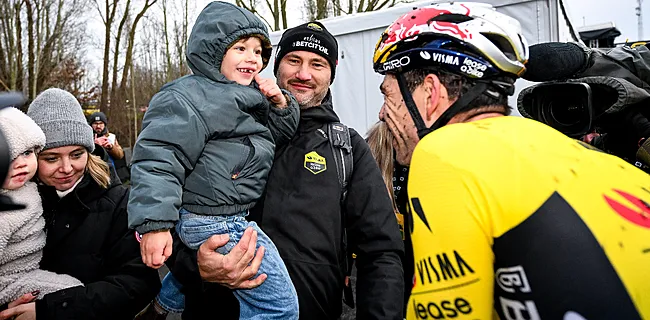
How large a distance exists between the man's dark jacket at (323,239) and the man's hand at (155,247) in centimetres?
26

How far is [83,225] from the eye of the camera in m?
2.17

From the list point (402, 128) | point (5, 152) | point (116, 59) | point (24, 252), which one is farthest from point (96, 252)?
point (116, 59)

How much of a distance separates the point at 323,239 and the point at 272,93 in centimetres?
72

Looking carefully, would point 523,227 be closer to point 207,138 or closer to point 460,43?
point 460,43

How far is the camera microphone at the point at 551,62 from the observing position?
6.71 ft

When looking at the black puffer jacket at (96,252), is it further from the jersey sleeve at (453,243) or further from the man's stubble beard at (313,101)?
the jersey sleeve at (453,243)

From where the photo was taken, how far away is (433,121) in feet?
4.53

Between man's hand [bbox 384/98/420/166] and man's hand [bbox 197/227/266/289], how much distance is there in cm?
76

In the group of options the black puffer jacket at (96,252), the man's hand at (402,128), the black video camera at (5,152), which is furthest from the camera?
the black puffer jacket at (96,252)

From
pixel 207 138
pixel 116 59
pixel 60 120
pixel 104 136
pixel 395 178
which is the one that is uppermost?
pixel 116 59

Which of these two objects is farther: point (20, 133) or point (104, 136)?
point (104, 136)

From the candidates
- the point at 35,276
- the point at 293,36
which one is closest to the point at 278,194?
the point at 293,36

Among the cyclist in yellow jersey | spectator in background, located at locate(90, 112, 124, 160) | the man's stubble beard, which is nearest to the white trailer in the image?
spectator in background, located at locate(90, 112, 124, 160)

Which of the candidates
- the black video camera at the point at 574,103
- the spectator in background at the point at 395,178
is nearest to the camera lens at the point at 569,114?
the black video camera at the point at 574,103
